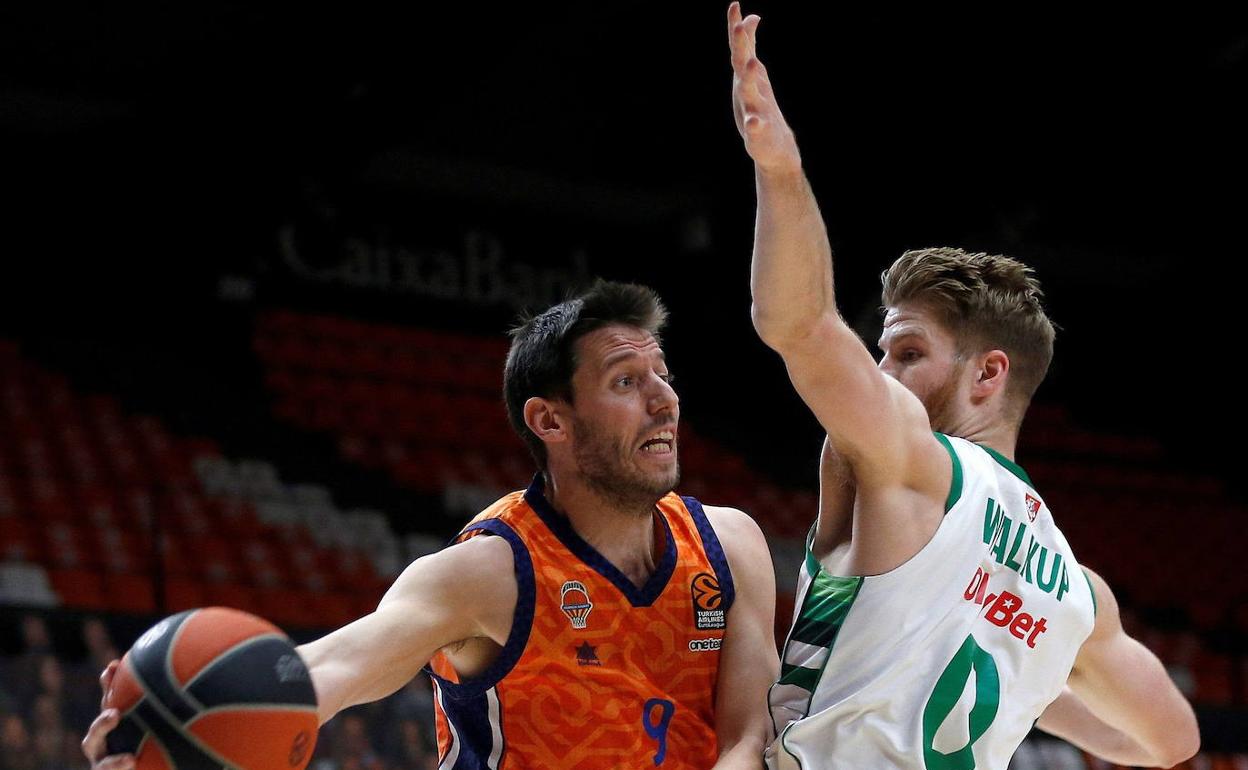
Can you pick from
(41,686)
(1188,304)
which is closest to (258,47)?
(41,686)

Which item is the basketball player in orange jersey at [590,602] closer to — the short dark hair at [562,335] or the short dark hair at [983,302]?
the short dark hair at [562,335]

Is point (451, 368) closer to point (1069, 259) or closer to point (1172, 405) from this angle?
point (1069, 259)

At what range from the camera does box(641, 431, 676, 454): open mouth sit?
3607mm

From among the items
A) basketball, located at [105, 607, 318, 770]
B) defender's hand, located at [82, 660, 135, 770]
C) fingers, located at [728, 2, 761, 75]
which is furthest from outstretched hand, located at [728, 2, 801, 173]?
defender's hand, located at [82, 660, 135, 770]

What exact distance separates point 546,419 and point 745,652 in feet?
2.35

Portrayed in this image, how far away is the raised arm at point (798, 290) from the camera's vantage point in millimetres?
2857

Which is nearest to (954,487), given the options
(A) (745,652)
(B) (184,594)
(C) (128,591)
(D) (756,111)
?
(A) (745,652)

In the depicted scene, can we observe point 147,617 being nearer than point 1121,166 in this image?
Yes

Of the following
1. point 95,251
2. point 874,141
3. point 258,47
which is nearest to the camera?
point 258,47

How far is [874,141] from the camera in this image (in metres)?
13.7

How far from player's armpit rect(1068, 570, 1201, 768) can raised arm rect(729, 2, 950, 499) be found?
A: 1081mm

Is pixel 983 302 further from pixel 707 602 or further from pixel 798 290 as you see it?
pixel 707 602

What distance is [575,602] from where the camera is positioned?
11.6 ft

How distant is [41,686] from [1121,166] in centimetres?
1253
